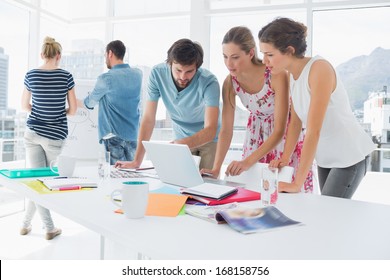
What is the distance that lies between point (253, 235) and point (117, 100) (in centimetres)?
197

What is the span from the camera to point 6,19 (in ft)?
12.6

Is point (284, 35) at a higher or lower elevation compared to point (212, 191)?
higher

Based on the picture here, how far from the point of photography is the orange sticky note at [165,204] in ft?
3.58

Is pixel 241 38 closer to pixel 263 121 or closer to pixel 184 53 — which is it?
pixel 184 53

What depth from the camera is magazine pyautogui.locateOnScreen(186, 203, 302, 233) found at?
3.11ft

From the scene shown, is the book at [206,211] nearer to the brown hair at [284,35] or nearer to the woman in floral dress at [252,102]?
the woman in floral dress at [252,102]

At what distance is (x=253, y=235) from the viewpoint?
2.96 feet

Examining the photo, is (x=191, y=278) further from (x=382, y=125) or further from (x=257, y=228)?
(x=382, y=125)

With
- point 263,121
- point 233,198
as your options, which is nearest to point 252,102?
point 263,121

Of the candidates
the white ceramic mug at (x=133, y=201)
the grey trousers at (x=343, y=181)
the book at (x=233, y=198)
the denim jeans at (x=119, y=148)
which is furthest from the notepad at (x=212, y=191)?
the denim jeans at (x=119, y=148)

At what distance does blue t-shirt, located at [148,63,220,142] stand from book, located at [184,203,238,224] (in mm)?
932

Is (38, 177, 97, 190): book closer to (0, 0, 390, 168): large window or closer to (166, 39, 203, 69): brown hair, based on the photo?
(166, 39, 203, 69): brown hair

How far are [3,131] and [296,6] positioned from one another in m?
3.34

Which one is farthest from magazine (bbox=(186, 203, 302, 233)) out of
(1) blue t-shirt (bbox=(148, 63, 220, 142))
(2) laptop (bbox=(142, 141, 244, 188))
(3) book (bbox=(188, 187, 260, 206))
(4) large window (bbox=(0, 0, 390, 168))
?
(4) large window (bbox=(0, 0, 390, 168))
